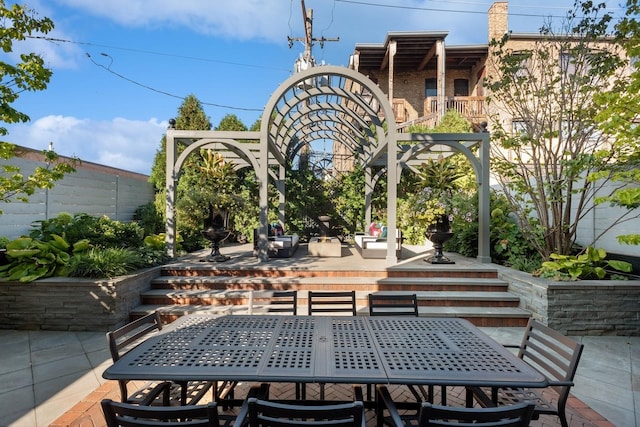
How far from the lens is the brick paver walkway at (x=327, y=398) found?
8.66 ft

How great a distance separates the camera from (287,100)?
7820mm

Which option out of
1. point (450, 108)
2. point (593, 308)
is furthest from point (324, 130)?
point (593, 308)

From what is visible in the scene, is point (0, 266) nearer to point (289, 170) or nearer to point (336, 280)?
point (336, 280)

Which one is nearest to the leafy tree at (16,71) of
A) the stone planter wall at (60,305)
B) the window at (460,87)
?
the stone planter wall at (60,305)

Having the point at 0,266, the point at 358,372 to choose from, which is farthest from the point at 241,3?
the point at 358,372

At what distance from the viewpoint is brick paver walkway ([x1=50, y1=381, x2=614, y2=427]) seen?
8.66 feet

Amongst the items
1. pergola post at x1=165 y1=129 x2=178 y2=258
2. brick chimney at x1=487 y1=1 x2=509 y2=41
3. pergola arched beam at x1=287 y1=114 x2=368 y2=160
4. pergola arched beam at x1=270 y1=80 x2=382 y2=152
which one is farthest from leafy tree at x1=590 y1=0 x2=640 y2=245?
brick chimney at x1=487 y1=1 x2=509 y2=41

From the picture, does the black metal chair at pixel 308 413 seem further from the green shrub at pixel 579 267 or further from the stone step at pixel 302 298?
the green shrub at pixel 579 267

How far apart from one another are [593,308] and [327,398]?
4121 mm

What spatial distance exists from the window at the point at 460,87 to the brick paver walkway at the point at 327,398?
16.5 meters

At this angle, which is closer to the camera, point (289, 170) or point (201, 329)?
point (201, 329)

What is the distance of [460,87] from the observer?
16.9 meters

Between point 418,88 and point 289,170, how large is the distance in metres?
9.22

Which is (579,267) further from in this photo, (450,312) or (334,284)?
(334,284)
